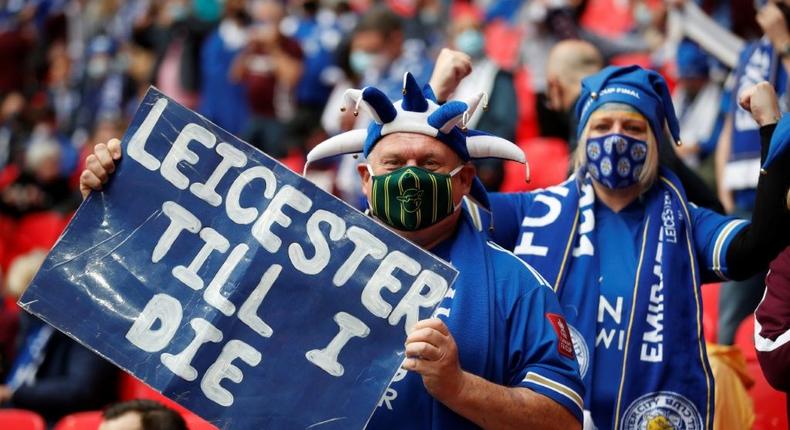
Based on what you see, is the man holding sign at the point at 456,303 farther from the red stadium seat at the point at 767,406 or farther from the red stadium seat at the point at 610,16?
the red stadium seat at the point at 610,16

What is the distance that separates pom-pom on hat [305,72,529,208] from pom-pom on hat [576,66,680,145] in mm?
728

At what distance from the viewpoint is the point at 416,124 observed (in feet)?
10.7

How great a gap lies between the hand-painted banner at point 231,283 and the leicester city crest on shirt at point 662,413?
3.61 ft

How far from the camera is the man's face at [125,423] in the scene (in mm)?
4207

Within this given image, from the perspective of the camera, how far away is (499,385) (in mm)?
2934

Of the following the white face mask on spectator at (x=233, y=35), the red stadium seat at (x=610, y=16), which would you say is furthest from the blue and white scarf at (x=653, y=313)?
the white face mask on spectator at (x=233, y=35)

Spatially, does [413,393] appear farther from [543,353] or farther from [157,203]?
[157,203]

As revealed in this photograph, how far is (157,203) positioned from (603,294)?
58.0 inches

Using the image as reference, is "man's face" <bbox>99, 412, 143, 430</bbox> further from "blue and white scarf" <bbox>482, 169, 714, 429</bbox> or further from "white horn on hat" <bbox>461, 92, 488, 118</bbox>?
"white horn on hat" <bbox>461, 92, 488, 118</bbox>

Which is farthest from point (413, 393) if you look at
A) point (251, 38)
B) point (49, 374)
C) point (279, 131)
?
point (251, 38)

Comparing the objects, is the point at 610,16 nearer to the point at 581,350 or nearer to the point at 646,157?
the point at 646,157

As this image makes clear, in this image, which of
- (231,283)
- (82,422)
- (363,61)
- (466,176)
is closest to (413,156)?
(466,176)

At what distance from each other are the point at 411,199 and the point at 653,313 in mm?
1143

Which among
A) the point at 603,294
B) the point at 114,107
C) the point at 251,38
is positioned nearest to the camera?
the point at 603,294
